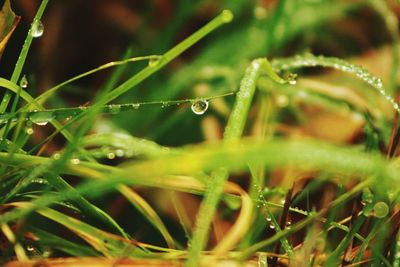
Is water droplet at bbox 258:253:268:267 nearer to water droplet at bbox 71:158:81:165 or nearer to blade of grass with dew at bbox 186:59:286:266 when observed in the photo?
blade of grass with dew at bbox 186:59:286:266

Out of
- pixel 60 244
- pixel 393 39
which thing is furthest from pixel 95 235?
pixel 393 39

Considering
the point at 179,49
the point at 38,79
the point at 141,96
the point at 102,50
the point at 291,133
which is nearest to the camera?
the point at 179,49

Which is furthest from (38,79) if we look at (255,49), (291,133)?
(291,133)

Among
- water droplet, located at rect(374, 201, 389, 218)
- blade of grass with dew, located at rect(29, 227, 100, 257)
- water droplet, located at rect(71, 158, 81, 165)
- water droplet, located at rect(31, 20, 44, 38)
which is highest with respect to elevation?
water droplet, located at rect(31, 20, 44, 38)

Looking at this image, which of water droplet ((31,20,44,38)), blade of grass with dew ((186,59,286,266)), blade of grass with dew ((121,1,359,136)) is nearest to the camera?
blade of grass with dew ((186,59,286,266))

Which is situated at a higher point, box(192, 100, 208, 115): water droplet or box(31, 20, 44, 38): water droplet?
box(31, 20, 44, 38): water droplet

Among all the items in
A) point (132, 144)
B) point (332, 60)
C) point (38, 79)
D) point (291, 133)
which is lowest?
point (132, 144)

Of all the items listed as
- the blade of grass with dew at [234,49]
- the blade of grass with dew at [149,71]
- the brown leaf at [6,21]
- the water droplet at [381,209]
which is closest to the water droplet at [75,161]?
the blade of grass with dew at [149,71]

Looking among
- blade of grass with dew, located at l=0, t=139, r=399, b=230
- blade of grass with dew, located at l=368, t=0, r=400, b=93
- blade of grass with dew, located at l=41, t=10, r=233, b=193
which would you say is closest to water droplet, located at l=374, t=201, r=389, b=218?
blade of grass with dew, located at l=0, t=139, r=399, b=230

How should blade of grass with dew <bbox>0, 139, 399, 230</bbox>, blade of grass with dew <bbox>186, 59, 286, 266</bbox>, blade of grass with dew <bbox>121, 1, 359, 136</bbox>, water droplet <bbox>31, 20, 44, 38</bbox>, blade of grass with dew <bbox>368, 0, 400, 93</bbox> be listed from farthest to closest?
blade of grass with dew <bbox>121, 1, 359, 136</bbox> → blade of grass with dew <bbox>368, 0, 400, 93</bbox> → water droplet <bbox>31, 20, 44, 38</bbox> → blade of grass with dew <bbox>186, 59, 286, 266</bbox> → blade of grass with dew <bbox>0, 139, 399, 230</bbox>

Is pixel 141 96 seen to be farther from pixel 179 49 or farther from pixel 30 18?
pixel 179 49

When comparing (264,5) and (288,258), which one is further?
(264,5)
